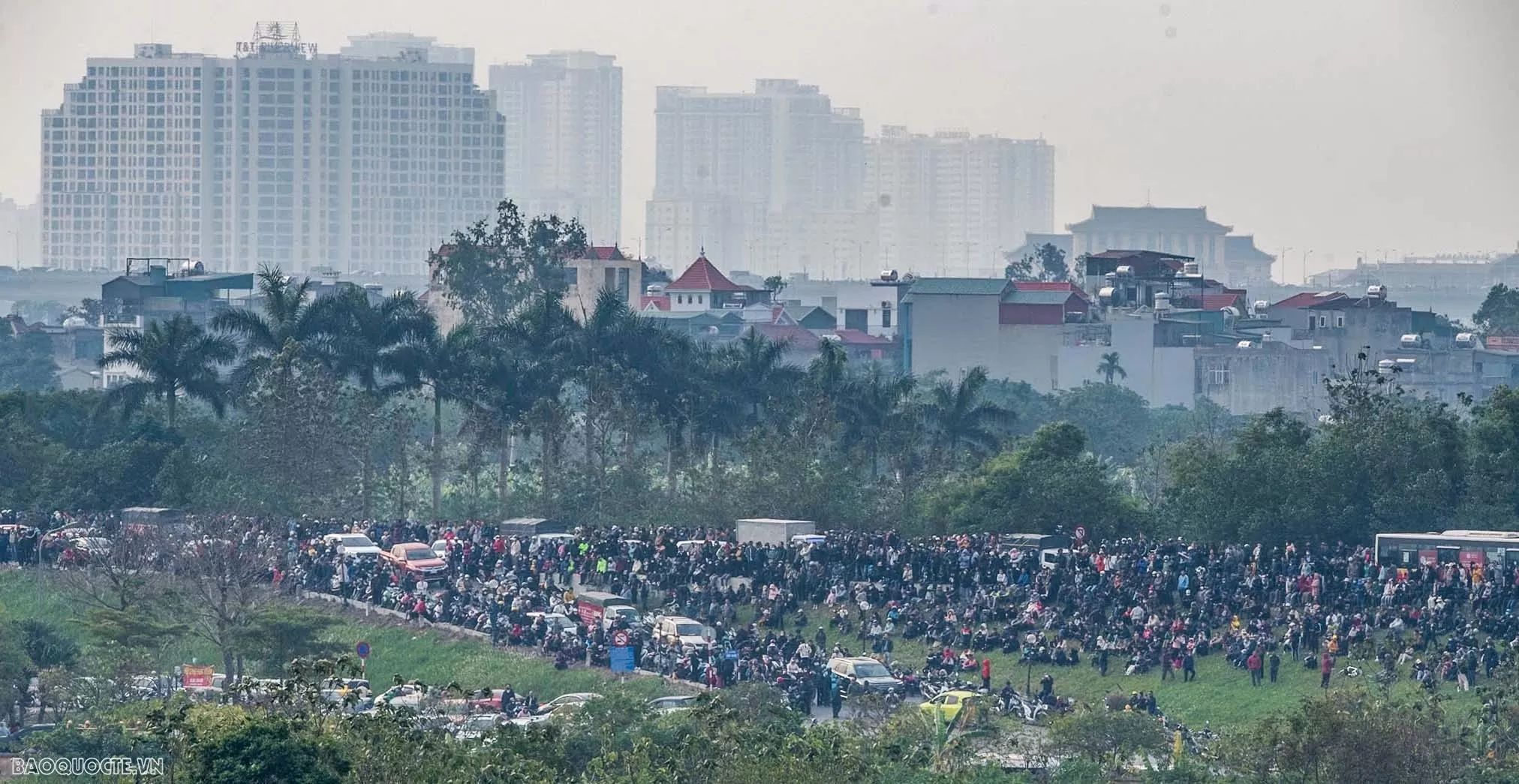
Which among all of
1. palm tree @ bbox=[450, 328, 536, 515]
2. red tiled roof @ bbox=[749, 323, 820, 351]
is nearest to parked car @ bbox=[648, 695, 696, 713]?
palm tree @ bbox=[450, 328, 536, 515]

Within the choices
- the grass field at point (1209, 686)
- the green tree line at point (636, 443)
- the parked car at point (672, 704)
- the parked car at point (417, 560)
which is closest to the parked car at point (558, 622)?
the parked car at point (672, 704)

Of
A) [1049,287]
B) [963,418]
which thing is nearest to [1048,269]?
[1049,287]

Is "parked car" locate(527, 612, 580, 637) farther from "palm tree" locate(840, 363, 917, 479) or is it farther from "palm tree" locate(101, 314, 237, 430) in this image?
"palm tree" locate(101, 314, 237, 430)

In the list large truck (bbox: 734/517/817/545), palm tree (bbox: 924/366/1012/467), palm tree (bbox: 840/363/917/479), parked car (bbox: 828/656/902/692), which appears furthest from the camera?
palm tree (bbox: 924/366/1012/467)

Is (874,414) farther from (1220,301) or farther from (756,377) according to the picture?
(1220,301)

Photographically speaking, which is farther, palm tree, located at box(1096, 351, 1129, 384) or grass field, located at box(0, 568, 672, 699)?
palm tree, located at box(1096, 351, 1129, 384)

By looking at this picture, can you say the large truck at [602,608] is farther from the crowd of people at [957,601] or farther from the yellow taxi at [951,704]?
the yellow taxi at [951,704]
